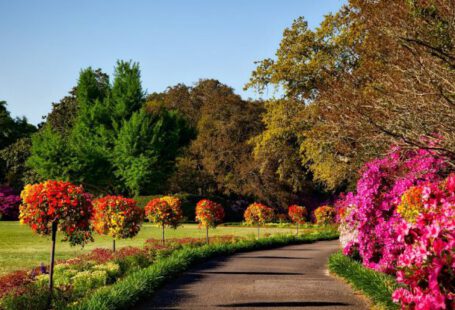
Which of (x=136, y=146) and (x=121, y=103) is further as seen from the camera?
(x=121, y=103)

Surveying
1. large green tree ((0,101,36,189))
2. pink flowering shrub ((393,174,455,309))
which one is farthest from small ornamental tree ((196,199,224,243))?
large green tree ((0,101,36,189))

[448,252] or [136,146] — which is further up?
[136,146]

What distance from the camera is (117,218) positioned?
18.4 metres

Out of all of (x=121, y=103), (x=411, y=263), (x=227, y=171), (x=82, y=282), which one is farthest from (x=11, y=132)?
(x=411, y=263)

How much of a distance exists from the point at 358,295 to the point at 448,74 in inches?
203

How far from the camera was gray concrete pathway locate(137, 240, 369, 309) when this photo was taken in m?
9.71

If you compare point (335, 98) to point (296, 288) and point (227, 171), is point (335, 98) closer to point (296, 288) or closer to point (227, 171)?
point (296, 288)

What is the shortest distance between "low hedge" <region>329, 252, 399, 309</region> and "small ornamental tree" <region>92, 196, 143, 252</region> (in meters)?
7.37

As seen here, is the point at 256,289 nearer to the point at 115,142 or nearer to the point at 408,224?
the point at 408,224

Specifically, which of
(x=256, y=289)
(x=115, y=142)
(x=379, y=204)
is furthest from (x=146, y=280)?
(x=115, y=142)

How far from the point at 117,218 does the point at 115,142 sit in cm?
3163

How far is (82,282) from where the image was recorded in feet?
41.3

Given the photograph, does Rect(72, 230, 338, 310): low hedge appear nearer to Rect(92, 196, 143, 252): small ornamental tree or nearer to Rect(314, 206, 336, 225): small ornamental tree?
Rect(92, 196, 143, 252): small ornamental tree

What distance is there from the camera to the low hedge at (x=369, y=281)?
961 cm
